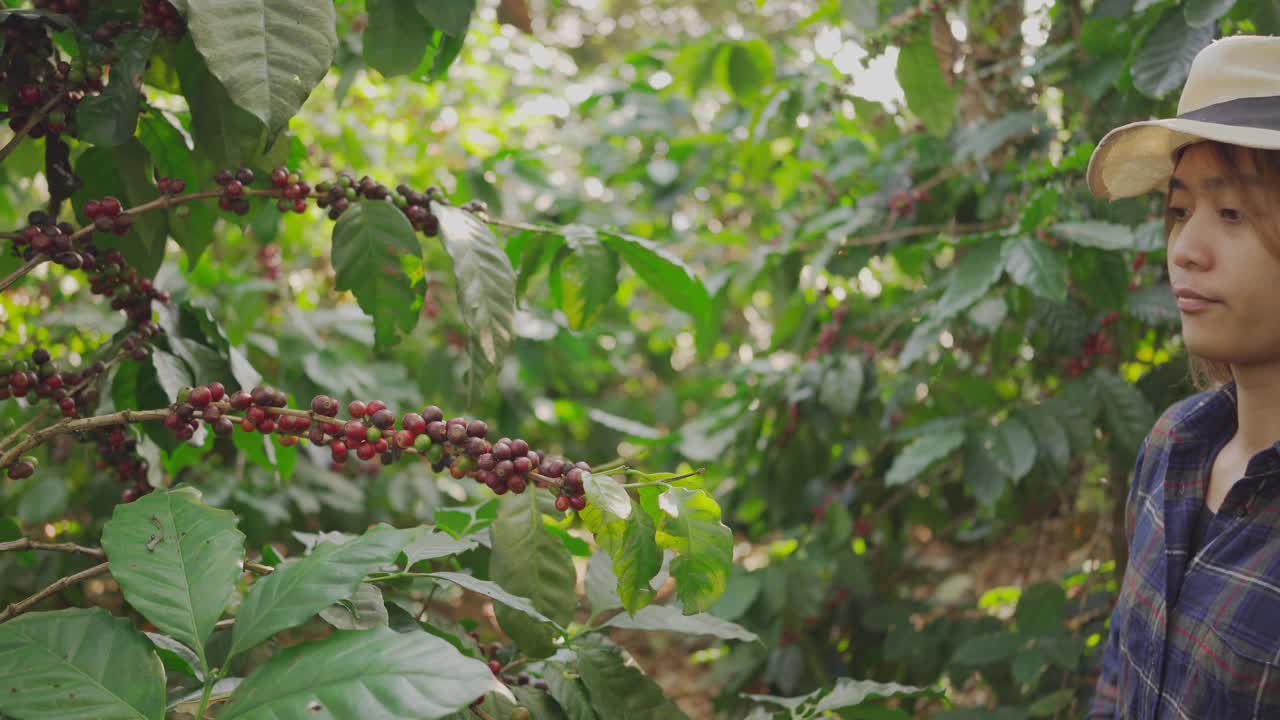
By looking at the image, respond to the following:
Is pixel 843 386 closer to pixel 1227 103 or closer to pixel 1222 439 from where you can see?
pixel 1222 439

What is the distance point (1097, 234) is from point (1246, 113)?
2.47 ft

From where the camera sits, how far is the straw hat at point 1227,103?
37.4 inches

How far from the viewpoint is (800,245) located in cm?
235

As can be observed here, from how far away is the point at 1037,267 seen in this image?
166 centimetres

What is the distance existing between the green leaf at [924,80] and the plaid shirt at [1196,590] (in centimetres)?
79

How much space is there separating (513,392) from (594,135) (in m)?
1.12

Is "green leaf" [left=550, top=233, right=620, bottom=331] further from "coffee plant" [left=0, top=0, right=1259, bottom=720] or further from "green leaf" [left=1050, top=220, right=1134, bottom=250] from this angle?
"green leaf" [left=1050, top=220, right=1134, bottom=250]

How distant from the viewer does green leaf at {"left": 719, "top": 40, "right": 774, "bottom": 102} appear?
261 centimetres

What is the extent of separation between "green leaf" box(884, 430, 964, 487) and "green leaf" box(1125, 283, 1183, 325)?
0.41 m

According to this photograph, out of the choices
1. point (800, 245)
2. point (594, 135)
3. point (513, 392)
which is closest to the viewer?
point (800, 245)

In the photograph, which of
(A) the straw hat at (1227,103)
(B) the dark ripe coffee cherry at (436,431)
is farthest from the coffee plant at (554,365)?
(A) the straw hat at (1227,103)

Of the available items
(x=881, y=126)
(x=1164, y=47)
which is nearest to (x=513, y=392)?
(x=881, y=126)

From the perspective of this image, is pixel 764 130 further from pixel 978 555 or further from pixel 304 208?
pixel 978 555

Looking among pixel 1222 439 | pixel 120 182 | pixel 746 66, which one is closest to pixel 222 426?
pixel 120 182
